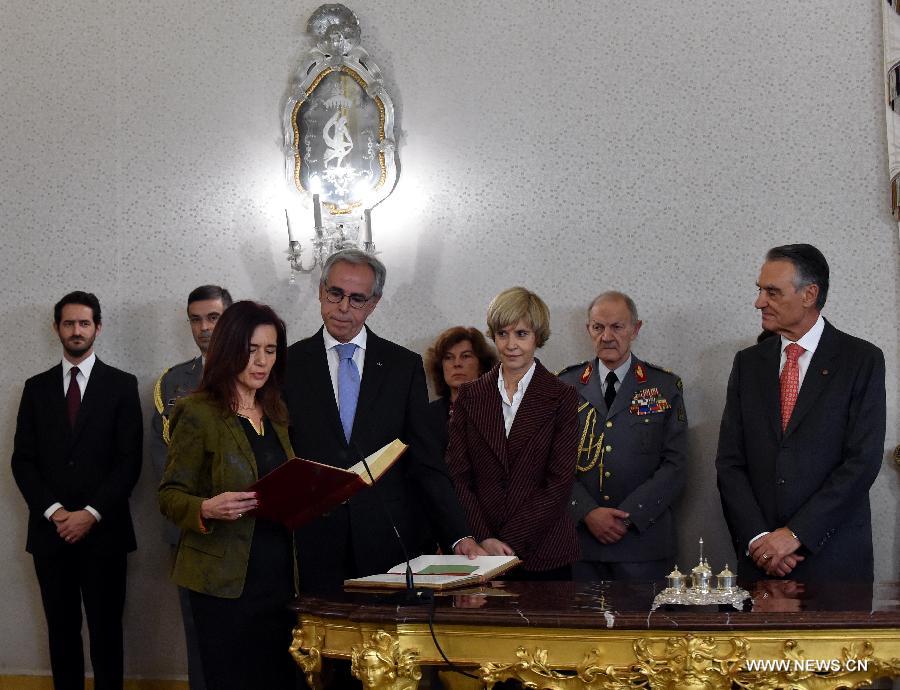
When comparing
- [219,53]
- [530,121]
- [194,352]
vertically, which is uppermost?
[219,53]

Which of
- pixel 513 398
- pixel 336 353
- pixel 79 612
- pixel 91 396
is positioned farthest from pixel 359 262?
pixel 79 612

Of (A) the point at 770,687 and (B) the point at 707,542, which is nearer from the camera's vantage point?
(A) the point at 770,687

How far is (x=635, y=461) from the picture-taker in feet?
14.9

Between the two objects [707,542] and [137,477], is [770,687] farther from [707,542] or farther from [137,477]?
[137,477]

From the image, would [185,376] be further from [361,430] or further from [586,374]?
[361,430]

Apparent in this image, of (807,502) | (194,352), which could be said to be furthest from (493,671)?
(194,352)

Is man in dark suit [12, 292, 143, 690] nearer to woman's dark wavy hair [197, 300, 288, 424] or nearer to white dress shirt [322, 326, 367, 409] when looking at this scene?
white dress shirt [322, 326, 367, 409]

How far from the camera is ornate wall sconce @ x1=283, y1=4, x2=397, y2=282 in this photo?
206 inches

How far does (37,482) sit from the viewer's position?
5082 millimetres

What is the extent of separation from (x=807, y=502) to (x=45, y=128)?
3994mm

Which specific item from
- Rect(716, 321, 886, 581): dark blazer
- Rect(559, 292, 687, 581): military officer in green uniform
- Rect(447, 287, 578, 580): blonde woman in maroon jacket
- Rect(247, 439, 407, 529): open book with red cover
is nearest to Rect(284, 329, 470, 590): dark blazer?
Rect(447, 287, 578, 580): blonde woman in maroon jacket

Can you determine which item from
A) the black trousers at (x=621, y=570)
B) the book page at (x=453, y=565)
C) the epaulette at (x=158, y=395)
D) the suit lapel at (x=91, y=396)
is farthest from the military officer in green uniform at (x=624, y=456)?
the suit lapel at (x=91, y=396)

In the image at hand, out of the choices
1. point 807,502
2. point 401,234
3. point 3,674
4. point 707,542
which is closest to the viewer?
point 807,502

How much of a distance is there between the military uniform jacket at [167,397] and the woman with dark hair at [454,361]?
1.04 m
